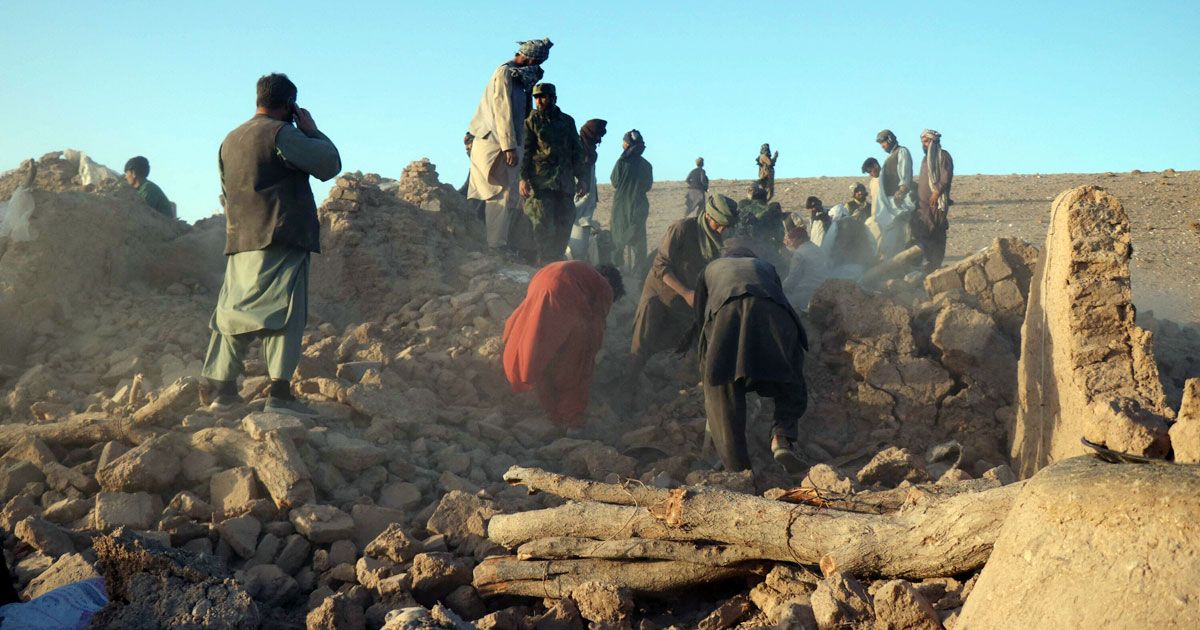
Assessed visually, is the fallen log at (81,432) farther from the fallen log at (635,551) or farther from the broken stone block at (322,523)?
the fallen log at (635,551)

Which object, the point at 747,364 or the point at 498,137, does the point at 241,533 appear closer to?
the point at 747,364

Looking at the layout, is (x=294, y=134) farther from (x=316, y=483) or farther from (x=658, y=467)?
(x=658, y=467)

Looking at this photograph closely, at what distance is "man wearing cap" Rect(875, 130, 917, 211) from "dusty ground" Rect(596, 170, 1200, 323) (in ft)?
8.51

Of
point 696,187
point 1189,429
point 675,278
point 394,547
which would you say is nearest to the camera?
point 1189,429

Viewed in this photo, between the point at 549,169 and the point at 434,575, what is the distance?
495 centimetres

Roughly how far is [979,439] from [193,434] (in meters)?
4.30

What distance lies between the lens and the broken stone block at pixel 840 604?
294 centimetres

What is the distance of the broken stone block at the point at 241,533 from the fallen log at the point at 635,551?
106cm

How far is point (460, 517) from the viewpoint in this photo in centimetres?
411

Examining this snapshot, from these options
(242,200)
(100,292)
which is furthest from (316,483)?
(100,292)

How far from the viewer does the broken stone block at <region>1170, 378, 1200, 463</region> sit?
9.28 feet

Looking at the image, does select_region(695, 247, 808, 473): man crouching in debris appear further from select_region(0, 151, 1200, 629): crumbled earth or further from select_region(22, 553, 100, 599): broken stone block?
select_region(22, 553, 100, 599): broken stone block

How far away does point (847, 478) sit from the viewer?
4.37 m

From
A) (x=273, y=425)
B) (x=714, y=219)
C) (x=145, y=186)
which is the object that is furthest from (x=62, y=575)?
(x=145, y=186)
